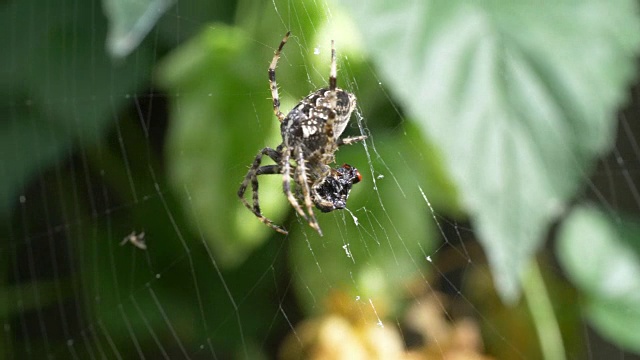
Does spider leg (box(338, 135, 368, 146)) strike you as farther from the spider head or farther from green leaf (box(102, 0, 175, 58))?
green leaf (box(102, 0, 175, 58))

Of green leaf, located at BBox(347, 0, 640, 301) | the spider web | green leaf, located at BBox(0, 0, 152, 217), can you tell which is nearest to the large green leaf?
the spider web

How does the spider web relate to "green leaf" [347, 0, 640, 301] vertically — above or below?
below

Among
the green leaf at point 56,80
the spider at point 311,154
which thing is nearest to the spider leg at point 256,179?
the spider at point 311,154

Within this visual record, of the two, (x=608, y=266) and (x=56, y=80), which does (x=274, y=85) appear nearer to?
(x=56, y=80)

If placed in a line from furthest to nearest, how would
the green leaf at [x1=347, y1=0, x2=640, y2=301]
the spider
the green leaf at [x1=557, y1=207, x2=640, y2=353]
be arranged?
the green leaf at [x1=557, y1=207, x2=640, y2=353] → the spider → the green leaf at [x1=347, y1=0, x2=640, y2=301]

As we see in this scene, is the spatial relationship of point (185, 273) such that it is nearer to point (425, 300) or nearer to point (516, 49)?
point (425, 300)

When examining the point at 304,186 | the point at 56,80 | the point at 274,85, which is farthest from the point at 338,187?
the point at 56,80
